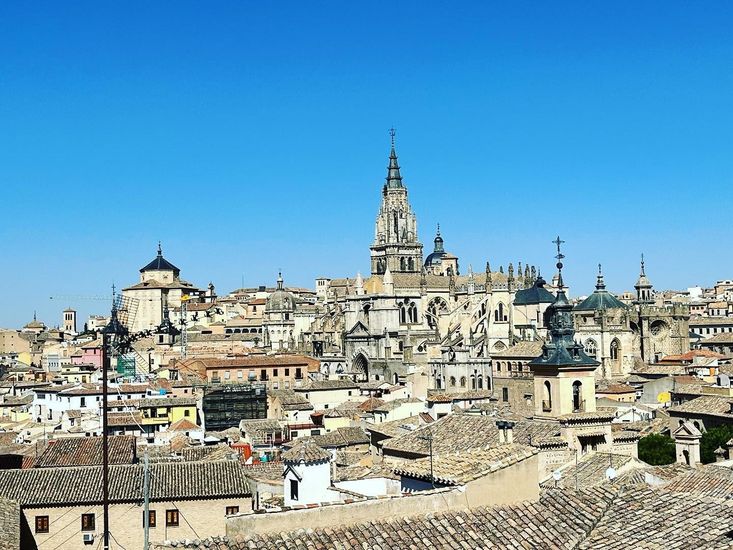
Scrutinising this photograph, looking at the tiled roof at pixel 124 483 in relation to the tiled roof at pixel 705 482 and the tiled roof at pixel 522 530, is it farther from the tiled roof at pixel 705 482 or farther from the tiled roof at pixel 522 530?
the tiled roof at pixel 522 530

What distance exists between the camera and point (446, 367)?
7000cm

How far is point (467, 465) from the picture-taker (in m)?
12.5

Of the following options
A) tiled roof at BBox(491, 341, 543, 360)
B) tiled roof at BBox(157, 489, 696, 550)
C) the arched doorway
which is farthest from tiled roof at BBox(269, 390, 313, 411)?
tiled roof at BBox(157, 489, 696, 550)

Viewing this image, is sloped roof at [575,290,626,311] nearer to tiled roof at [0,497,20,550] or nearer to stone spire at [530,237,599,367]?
stone spire at [530,237,599,367]

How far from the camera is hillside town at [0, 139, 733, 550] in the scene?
1107cm

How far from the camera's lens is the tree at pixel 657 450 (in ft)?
109

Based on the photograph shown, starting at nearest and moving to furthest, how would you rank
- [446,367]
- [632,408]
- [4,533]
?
[4,533], [632,408], [446,367]

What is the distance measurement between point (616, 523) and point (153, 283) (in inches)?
4890

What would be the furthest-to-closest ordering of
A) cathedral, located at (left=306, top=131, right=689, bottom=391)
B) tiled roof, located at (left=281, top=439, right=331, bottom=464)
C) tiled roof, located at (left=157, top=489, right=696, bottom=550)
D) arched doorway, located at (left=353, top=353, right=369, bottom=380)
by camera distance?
1. arched doorway, located at (left=353, top=353, right=369, bottom=380)
2. cathedral, located at (left=306, top=131, right=689, bottom=391)
3. tiled roof, located at (left=281, top=439, right=331, bottom=464)
4. tiled roof, located at (left=157, top=489, right=696, bottom=550)

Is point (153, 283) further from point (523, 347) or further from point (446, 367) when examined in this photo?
point (523, 347)

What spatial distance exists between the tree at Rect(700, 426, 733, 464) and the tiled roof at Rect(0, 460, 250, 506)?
17.2 metres

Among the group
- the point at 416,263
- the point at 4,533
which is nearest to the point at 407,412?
the point at 4,533

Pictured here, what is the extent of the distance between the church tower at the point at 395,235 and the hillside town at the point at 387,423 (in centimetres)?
25

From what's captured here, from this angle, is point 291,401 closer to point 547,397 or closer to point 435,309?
point 547,397
